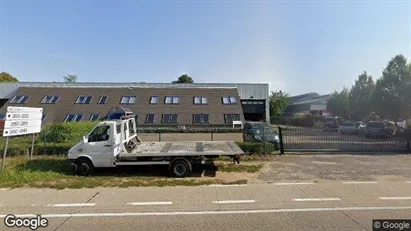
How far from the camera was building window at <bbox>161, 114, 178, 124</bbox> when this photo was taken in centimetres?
3038

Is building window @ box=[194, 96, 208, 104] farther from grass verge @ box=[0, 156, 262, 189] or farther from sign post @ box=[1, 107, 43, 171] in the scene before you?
grass verge @ box=[0, 156, 262, 189]

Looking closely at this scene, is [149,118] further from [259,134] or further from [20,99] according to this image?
[259,134]

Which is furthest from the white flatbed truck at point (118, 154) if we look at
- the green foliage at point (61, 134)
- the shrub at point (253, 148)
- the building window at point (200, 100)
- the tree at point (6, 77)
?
the tree at point (6, 77)

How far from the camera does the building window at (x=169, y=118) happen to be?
30.4 m

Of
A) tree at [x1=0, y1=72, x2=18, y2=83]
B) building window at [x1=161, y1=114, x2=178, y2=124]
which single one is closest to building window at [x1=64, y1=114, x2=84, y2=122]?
building window at [x1=161, y1=114, x2=178, y2=124]

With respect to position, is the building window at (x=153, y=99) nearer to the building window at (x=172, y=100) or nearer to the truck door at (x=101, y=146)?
the building window at (x=172, y=100)

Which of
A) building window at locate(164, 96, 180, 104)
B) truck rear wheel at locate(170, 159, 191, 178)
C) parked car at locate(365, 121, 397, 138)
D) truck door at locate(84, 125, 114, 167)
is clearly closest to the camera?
truck rear wheel at locate(170, 159, 191, 178)

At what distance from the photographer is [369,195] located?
6680mm

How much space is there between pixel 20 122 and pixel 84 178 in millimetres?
3226

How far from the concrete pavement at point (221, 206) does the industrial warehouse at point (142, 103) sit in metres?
23.1

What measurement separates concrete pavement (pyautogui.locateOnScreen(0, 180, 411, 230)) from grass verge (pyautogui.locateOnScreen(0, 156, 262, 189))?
1.76 feet

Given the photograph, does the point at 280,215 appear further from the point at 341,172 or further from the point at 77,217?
the point at 341,172

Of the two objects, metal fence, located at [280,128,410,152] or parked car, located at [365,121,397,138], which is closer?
metal fence, located at [280,128,410,152]

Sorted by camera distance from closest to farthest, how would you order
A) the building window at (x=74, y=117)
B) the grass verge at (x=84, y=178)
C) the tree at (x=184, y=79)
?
1. the grass verge at (x=84, y=178)
2. the building window at (x=74, y=117)
3. the tree at (x=184, y=79)
